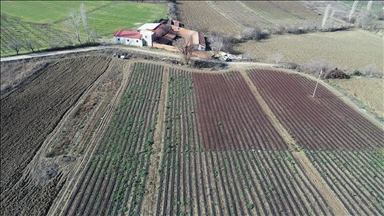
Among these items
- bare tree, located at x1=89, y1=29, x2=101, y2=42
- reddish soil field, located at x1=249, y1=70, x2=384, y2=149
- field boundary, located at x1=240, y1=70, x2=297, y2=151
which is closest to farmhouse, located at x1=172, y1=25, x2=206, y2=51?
reddish soil field, located at x1=249, y1=70, x2=384, y2=149

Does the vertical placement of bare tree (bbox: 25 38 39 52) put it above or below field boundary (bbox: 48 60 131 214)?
above

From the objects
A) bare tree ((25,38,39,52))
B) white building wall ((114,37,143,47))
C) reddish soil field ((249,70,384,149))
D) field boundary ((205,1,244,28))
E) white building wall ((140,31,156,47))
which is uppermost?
field boundary ((205,1,244,28))

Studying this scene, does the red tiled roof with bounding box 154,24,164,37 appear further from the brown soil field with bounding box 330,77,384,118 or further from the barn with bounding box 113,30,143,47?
the brown soil field with bounding box 330,77,384,118

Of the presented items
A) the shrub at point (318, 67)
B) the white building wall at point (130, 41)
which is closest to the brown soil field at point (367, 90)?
the shrub at point (318, 67)

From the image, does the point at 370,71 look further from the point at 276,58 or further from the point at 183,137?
the point at 183,137

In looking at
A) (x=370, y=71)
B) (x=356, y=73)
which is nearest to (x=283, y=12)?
(x=370, y=71)

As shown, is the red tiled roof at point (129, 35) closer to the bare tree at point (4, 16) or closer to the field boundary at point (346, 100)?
the field boundary at point (346, 100)

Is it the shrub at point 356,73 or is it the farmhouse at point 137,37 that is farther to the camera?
the farmhouse at point 137,37
